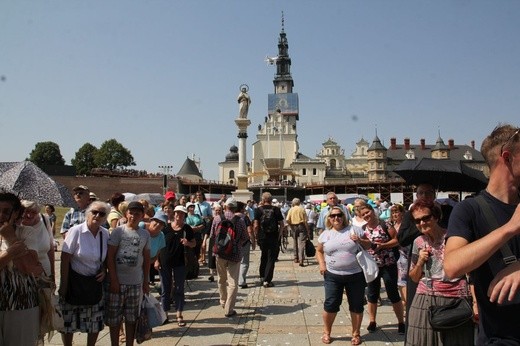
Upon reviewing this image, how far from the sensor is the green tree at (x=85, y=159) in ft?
330

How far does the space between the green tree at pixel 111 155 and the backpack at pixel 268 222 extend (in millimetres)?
91284

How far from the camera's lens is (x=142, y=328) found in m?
5.89

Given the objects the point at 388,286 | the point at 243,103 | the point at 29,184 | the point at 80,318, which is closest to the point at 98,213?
the point at 29,184

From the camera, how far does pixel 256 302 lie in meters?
9.36

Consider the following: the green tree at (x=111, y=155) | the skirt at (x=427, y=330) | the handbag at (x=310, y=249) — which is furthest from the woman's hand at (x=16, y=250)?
the green tree at (x=111, y=155)

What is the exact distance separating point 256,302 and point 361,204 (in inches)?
121

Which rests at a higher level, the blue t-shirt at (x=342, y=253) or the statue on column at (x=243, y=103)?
the statue on column at (x=243, y=103)

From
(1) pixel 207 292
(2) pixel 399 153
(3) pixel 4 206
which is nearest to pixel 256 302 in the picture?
(1) pixel 207 292

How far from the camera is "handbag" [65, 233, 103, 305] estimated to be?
18.0ft

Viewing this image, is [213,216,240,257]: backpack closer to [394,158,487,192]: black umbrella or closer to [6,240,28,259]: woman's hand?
[394,158,487,192]: black umbrella

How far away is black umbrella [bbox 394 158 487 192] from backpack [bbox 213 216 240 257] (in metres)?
3.11

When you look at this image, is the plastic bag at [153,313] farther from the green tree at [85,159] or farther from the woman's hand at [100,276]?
the green tree at [85,159]

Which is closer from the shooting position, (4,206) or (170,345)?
(4,206)

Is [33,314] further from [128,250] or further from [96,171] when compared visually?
[96,171]
